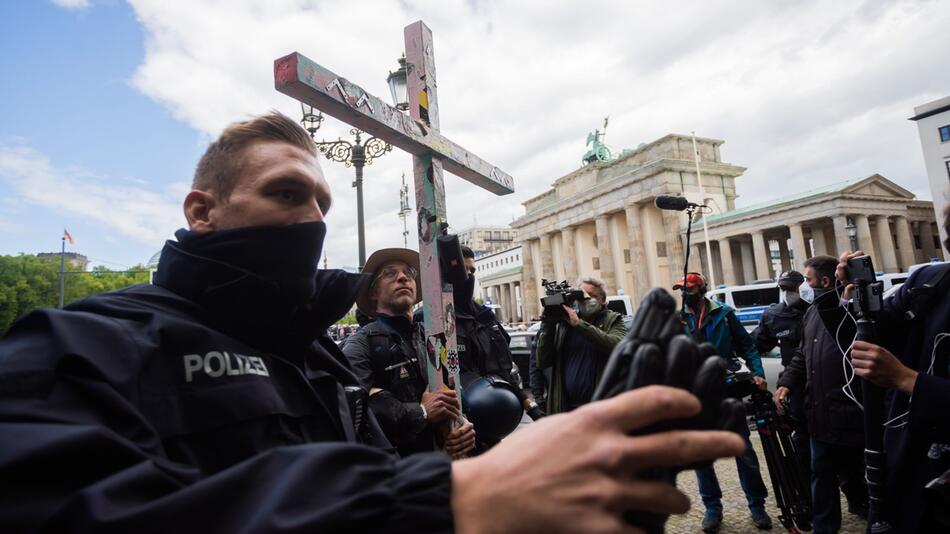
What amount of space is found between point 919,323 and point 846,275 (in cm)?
76

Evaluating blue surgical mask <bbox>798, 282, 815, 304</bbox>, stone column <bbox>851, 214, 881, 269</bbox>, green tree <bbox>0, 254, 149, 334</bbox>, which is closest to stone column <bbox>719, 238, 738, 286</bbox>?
stone column <bbox>851, 214, 881, 269</bbox>

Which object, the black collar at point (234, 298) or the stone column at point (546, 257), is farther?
the stone column at point (546, 257)

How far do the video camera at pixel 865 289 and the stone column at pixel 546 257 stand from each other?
47.8m

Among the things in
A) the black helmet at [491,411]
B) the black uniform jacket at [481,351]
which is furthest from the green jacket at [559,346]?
the black helmet at [491,411]

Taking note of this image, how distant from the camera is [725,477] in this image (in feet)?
19.9

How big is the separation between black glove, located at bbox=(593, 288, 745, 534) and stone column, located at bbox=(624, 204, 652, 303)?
39.0 metres

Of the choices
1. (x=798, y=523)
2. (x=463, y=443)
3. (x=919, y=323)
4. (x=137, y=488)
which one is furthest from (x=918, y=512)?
(x=137, y=488)

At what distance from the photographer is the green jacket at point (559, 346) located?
4.75 m

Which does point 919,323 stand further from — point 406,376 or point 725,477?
point 725,477

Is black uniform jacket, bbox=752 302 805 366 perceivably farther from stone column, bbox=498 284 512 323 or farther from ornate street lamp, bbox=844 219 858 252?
stone column, bbox=498 284 512 323

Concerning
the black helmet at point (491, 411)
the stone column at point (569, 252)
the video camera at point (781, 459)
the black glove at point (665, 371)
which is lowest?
the video camera at point (781, 459)

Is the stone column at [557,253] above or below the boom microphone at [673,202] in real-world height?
above

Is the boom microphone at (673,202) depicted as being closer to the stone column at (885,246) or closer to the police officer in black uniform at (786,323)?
the police officer in black uniform at (786,323)

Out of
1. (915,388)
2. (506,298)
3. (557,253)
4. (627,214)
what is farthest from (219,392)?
(506,298)
